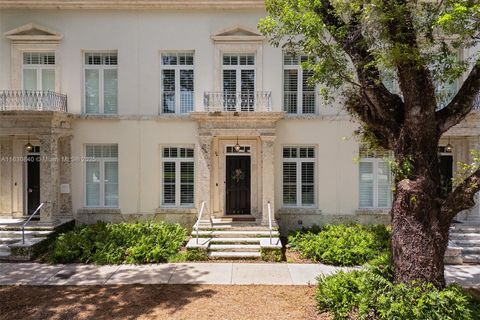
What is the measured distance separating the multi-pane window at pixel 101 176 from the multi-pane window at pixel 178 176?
186cm

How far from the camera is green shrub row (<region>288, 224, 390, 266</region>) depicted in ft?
30.5

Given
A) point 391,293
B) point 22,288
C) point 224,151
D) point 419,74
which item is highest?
point 419,74

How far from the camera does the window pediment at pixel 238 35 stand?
11.9 meters

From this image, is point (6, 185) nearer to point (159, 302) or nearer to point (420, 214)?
point (159, 302)

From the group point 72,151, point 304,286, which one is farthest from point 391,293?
point 72,151

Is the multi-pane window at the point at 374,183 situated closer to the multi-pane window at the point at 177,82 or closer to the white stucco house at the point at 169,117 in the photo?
the white stucco house at the point at 169,117

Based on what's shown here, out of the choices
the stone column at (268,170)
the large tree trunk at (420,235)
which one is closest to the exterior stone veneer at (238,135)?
the stone column at (268,170)

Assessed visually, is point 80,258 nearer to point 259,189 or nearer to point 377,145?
point 259,189

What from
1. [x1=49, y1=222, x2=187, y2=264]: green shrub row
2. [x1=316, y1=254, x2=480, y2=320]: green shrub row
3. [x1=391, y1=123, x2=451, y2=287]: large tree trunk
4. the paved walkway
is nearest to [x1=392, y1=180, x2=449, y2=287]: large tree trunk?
[x1=391, y1=123, x2=451, y2=287]: large tree trunk

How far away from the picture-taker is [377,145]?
294 inches

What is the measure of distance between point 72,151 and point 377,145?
10.3 m

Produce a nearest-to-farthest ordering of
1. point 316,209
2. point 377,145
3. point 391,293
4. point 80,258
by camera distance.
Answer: point 391,293 < point 377,145 < point 80,258 < point 316,209

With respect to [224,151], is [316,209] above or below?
below

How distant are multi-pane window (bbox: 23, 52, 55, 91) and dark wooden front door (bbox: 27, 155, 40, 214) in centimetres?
264
